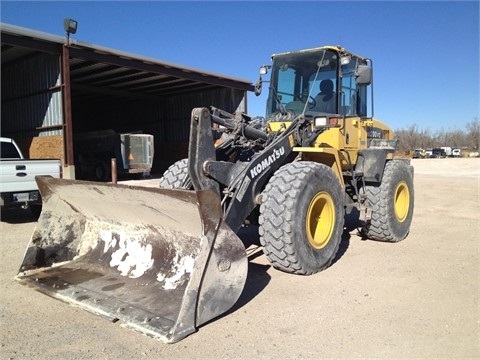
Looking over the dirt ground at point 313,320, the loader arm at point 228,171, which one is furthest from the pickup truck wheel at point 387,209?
the loader arm at point 228,171

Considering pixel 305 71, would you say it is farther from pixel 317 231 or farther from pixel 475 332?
pixel 475 332

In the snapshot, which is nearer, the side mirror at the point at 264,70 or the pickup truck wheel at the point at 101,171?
the side mirror at the point at 264,70

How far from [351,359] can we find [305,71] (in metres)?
4.21

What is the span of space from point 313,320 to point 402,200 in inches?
167

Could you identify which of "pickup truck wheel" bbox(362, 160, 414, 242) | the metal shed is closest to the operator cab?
"pickup truck wheel" bbox(362, 160, 414, 242)

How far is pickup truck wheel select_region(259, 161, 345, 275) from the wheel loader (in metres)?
0.01

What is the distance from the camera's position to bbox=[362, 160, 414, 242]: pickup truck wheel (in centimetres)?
643

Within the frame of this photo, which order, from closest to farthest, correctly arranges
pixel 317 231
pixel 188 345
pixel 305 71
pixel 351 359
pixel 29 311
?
pixel 351 359 < pixel 188 345 < pixel 29 311 < pixel 317 231 < pixel 305 71

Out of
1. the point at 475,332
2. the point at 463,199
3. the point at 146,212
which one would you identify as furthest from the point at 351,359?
the point at 463,199

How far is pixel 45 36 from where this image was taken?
13172mm

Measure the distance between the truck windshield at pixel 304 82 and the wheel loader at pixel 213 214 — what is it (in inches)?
0.6

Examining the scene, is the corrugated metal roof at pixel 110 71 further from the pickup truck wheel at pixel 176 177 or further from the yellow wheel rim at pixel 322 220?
the yellow wheel rim at pixel 322 220

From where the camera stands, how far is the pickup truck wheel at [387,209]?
6434mm

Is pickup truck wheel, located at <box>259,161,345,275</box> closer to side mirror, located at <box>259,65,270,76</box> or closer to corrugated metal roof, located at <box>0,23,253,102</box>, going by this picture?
side mirror, located at <box>259,65,270,76</box>
